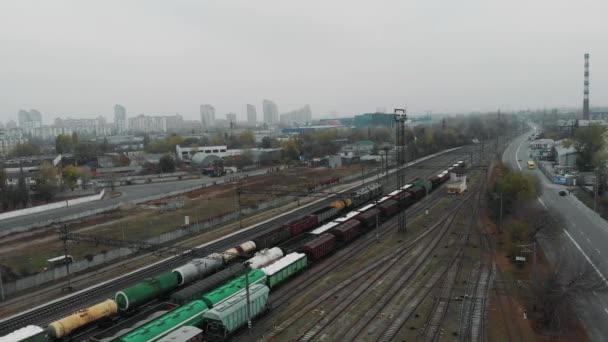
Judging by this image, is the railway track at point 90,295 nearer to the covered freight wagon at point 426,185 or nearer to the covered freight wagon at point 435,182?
the covered freight wagon at point 426,185

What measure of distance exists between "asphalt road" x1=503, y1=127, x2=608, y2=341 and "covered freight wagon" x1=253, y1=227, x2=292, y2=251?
21.0 metres

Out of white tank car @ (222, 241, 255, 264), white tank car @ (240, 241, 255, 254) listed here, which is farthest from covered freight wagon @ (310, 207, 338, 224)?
white tank car @ (222, 241, 255, 264)

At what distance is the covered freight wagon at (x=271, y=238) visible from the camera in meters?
34.4

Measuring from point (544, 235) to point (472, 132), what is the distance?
128169 mm

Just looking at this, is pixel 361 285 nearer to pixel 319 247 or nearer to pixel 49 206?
pixel 319 247

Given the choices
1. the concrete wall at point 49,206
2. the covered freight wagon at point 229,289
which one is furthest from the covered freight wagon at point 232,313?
the concrete wall at point 49,206

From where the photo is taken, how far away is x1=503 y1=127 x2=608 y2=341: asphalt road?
73.8 feet

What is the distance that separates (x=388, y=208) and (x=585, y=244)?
59.3 ft

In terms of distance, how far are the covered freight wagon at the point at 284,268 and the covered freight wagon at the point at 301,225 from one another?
8.02 metres

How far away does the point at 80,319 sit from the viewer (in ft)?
71.9

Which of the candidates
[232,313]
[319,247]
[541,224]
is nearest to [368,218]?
[319,247]

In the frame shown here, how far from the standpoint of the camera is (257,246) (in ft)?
112

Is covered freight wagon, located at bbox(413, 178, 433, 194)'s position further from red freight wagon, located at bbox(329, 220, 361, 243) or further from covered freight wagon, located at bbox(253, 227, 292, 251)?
covered freight wagon, located at bbox(253, 227, 292, 251)

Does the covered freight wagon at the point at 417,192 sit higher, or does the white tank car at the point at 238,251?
the covered freight wagon at the point at 417,192
